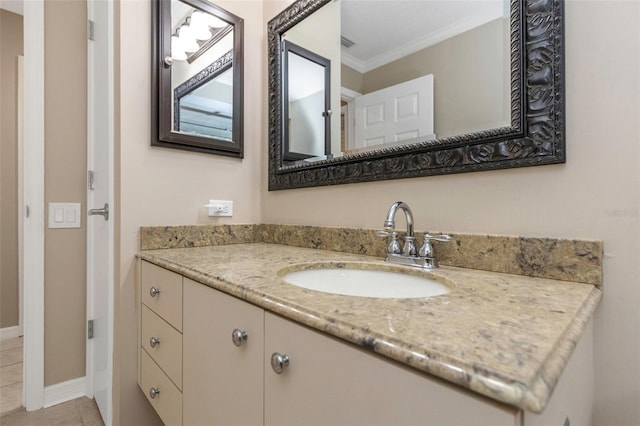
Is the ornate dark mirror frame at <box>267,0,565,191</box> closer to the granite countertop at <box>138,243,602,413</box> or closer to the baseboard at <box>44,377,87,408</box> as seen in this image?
the granite countertop at <box>138,243,602,413</box>

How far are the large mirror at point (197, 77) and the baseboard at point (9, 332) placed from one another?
222cm

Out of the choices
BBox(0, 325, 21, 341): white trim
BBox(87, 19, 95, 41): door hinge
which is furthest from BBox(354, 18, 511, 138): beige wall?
BBox(0, 325, 21, 341): white trim

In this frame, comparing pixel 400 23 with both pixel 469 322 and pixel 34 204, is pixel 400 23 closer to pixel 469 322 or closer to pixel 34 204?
pixel 469 322

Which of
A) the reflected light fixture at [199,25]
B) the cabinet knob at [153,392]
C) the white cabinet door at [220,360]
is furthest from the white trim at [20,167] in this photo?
the white cabinet door at [220,360]

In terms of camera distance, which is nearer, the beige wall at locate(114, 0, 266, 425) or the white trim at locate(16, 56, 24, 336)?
the beige wall at locate(114, 0, 266, 425)

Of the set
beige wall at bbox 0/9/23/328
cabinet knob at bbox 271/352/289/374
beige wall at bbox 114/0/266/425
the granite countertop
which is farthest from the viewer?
beige wall at bbox 0/9/23/328

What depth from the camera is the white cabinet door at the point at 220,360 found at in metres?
0.62

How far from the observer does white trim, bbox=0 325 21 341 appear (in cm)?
229

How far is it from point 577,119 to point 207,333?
1.00 m

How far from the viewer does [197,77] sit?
4.60 feet

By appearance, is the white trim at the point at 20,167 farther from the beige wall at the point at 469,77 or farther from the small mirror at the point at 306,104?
the beige wall at the point at 469,77

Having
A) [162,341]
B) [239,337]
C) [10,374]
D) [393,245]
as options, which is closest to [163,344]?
[162,341]

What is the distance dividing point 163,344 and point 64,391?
1.16 m

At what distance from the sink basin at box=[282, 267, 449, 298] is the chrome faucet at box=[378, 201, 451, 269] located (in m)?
0.05
